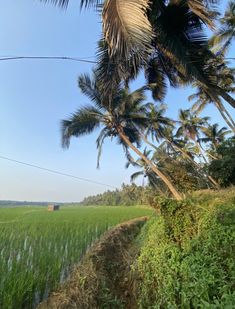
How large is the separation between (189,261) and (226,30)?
13120 millimetres

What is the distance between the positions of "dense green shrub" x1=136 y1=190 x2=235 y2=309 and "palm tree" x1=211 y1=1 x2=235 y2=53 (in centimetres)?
1035

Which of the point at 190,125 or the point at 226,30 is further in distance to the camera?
the point at 190,125

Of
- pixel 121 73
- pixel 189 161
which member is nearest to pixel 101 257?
pixel 121 73

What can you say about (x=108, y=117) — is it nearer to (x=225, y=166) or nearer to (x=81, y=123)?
(x=81, y=123)

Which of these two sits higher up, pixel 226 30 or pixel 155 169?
pixel 226 30

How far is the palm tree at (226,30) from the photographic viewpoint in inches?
504

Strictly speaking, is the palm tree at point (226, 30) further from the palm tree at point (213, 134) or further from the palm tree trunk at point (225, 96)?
the palm tree at point (213, 134)

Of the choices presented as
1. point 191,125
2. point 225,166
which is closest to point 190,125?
point 191,125

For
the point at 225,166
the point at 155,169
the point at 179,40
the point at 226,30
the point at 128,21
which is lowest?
the point at 155,169

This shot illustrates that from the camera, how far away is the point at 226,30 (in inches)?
543

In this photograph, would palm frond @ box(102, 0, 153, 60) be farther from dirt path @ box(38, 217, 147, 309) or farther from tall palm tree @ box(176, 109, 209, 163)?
tall palm tree @ box(176, 109, 209, 163)

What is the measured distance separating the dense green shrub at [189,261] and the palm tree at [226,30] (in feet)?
34.0

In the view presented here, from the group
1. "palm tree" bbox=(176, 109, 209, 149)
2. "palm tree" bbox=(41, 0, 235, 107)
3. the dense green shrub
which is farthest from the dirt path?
"palm tree" bbox=(176, 109, 209, 149)

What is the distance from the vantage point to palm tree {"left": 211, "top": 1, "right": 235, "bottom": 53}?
12797 mm
